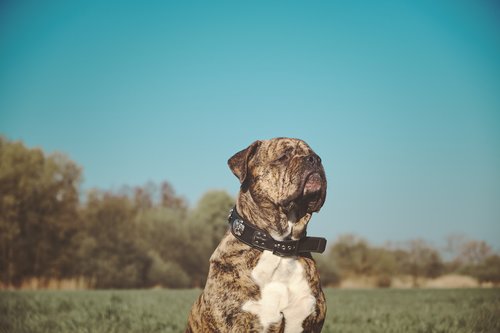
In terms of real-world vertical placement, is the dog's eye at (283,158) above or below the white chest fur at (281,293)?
above

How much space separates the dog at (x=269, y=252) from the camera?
4.02 meters

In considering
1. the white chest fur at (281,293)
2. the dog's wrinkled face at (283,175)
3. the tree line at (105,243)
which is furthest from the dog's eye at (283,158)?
the tree line at (105,243)

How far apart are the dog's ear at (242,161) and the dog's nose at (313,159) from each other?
1.72 ft

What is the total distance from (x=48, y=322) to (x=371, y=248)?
33.4 m

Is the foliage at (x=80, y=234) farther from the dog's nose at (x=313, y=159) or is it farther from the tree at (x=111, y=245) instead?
the dog's nose at (x=313, y=159)

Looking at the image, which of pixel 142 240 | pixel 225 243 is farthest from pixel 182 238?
pixel 225 243

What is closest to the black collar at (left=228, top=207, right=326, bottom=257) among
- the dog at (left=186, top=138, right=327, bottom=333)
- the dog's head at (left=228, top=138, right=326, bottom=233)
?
the dog at (left=186, top=138, right=327, bottom=333)

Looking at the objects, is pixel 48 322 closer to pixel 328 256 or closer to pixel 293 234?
pixel 293 234

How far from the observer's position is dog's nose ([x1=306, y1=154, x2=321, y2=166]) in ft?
14.6

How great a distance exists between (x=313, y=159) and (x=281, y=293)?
4.04 ft

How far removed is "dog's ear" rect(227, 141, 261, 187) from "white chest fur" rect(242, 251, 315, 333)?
2.39 ft

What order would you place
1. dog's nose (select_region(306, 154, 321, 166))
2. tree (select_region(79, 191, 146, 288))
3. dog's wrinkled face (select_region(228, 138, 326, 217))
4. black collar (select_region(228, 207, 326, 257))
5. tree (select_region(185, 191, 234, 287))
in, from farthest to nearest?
tree (select_region(185, 191, 234, 287)) → tree (select_region(79, 191, 146, 288)) → dog's nose (select_region(306, 154, 321, 166)) → dog's wrinkled face (select_region(228, 138, 326, 217)) → black collar (select_region(228, 207, 326, 257))

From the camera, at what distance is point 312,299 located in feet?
13.5

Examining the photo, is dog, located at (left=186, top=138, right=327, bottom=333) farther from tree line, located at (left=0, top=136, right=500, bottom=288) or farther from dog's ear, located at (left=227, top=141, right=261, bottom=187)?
tree line, located at (left=0, top=136, right=500, bottom=288)
